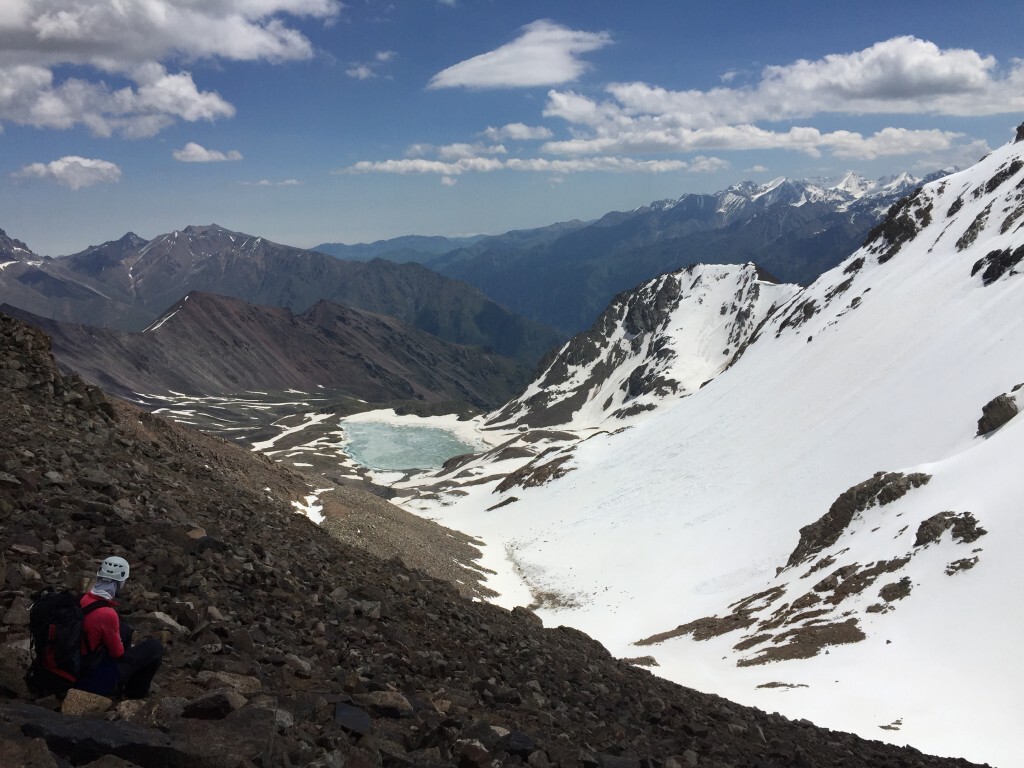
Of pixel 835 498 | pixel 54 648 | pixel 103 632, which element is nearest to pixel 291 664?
pixel 103 632

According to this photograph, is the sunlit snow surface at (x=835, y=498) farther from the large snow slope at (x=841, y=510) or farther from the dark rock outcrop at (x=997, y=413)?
the dark rock outcrop at (x=997, y=413)

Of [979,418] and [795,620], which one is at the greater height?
[979,418]

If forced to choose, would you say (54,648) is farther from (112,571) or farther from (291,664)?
(291,664)

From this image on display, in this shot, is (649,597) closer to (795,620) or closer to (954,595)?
(795,620)

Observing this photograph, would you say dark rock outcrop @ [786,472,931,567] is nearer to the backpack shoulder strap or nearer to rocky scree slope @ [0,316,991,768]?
rocky scree slope @ [0,316,991,768]

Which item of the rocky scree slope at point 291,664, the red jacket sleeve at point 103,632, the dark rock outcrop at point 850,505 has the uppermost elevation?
the dark rock outcrop at point 850,505

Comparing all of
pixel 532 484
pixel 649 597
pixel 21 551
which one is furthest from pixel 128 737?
pixel 532 484

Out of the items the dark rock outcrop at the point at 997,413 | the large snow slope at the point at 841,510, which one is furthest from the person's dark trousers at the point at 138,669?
the dark rock outcrop at the point at 997,413
